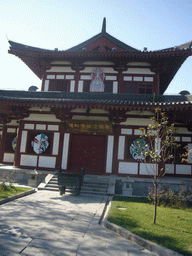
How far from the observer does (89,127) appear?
473 inches

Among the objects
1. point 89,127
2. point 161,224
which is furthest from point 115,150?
point 161,224

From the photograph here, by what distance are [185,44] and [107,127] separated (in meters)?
7.04

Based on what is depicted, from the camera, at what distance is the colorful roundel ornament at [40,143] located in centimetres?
1229

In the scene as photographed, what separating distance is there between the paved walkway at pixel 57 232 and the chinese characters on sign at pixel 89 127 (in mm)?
4968

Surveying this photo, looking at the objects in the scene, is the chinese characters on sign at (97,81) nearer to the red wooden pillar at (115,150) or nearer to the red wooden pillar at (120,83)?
the red wooden pillar at (120,83)

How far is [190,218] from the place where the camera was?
245 inches

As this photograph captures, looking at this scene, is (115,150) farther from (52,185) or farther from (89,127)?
(52,185)

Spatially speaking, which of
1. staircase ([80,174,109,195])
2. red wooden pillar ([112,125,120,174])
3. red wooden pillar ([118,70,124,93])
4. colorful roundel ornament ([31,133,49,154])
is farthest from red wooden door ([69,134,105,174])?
red wooden pillar ([118,70,124,93])

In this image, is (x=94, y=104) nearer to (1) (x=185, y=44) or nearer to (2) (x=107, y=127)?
(2) (x=107, y=127)

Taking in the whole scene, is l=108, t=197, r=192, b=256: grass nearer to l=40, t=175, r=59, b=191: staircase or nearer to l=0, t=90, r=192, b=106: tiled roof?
l=40, t=175, r=59, b=191: staircase

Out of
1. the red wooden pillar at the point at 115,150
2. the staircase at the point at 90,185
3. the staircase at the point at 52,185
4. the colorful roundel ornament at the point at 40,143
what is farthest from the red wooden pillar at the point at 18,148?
the red wooden pillar at the point at 115,150

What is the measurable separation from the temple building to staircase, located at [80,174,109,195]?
3.12 feet

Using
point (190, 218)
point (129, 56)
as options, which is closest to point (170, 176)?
point (190, 218)

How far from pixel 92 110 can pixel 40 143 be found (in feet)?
12.1
